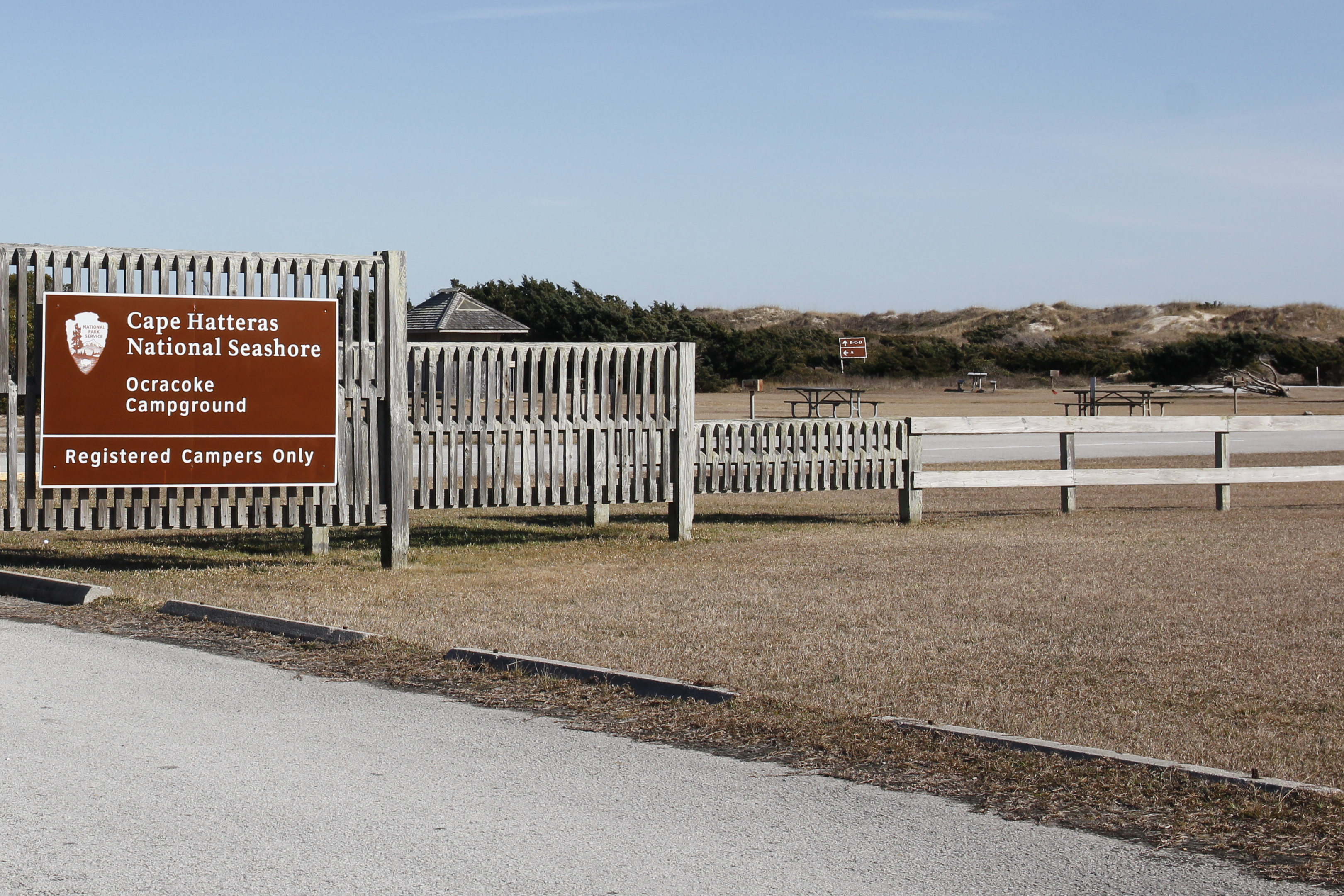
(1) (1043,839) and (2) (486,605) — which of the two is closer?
(1) (1043,839)

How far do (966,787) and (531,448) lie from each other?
808cm

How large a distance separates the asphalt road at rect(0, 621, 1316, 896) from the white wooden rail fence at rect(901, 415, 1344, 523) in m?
9.97

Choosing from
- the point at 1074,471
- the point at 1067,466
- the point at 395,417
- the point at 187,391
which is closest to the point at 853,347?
the point at 1067,466

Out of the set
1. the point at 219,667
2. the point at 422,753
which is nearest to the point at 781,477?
the point at 219,667

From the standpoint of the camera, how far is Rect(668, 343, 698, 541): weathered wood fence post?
13617 mm

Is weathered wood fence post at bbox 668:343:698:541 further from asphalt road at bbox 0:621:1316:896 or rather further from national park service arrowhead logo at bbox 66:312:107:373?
asphalt road at bbox 0:621:1316:896

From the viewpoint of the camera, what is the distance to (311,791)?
5.10m

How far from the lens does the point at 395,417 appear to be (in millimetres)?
11602

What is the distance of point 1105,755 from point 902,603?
13.6 ft

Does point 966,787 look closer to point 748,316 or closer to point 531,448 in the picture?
point 531,448

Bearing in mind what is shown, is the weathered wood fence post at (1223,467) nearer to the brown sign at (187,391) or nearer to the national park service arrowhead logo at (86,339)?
the brown sign at (187,391)

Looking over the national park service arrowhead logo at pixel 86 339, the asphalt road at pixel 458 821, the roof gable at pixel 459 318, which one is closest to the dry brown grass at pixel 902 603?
the asphalt road at pixel 458 821

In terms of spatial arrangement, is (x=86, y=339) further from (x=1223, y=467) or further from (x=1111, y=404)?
(x=1111, y=404)

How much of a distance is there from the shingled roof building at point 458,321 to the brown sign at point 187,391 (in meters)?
22.0
